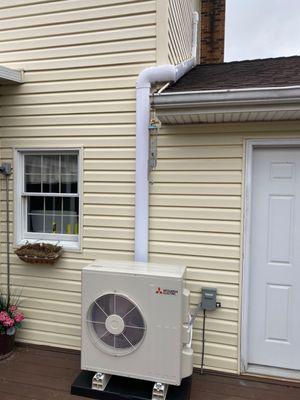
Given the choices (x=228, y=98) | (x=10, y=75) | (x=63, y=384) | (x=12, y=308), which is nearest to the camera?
(x=228, y=98)

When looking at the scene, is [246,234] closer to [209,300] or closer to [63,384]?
[209,300]

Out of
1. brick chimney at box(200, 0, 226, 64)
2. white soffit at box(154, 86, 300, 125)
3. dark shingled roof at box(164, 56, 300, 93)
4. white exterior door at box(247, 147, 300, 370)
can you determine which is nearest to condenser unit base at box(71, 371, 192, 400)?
white exterior door at box(247, 147, 300, 370)

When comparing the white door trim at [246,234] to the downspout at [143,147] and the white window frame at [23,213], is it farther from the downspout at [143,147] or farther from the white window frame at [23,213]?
the white window frame at [23,213]

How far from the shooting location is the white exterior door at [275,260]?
308cm

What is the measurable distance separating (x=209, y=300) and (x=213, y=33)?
203 inches

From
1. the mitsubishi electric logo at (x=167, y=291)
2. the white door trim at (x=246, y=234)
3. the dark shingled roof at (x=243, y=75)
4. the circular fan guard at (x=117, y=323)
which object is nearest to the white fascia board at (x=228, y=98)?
the dark shingled roof at (x=243, y=75)

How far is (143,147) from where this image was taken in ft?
10.5

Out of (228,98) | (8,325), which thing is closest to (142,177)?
(228,98)

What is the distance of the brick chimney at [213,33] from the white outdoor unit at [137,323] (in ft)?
15.4

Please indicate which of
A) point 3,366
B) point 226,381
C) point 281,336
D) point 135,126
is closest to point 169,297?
point 226,381

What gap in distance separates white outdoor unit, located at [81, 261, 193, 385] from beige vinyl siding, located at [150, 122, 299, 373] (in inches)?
16.5

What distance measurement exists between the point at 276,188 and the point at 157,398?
2.15 meters

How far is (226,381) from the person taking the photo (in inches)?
121

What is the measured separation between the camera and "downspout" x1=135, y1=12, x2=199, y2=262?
10.2 feet
